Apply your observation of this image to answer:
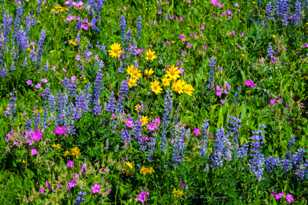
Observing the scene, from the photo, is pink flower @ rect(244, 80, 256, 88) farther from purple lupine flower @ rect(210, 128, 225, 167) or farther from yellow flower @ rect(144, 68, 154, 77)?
purple lupine flower @ rect(210, 128, 225, 167)

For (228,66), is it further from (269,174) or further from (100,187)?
(100,187)

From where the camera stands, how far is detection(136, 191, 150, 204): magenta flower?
11.6 feet

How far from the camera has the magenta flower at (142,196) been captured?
3.55 m

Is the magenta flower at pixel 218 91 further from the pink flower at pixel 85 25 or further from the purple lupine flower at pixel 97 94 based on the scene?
the pink flower at pixel 85 25

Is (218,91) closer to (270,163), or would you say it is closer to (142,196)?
(270,163)

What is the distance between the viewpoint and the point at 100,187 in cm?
349

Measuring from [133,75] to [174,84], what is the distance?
1.15ft

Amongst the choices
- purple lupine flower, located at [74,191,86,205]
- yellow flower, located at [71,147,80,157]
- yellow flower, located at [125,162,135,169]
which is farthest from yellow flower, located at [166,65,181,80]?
purple lupine flower, located at [74,191,86,205]

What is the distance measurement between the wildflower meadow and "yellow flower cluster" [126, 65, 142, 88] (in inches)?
0.5

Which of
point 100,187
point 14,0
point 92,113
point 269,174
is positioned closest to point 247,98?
point 269,174

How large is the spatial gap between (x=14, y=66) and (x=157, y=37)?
1436 millimetres

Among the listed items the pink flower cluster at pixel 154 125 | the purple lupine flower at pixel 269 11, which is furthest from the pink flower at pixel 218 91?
the purple lupine flower at pixel 269 11

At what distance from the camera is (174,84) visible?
4512mm

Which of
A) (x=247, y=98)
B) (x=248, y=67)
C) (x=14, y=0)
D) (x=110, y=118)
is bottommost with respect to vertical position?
(x=110, y=118)
